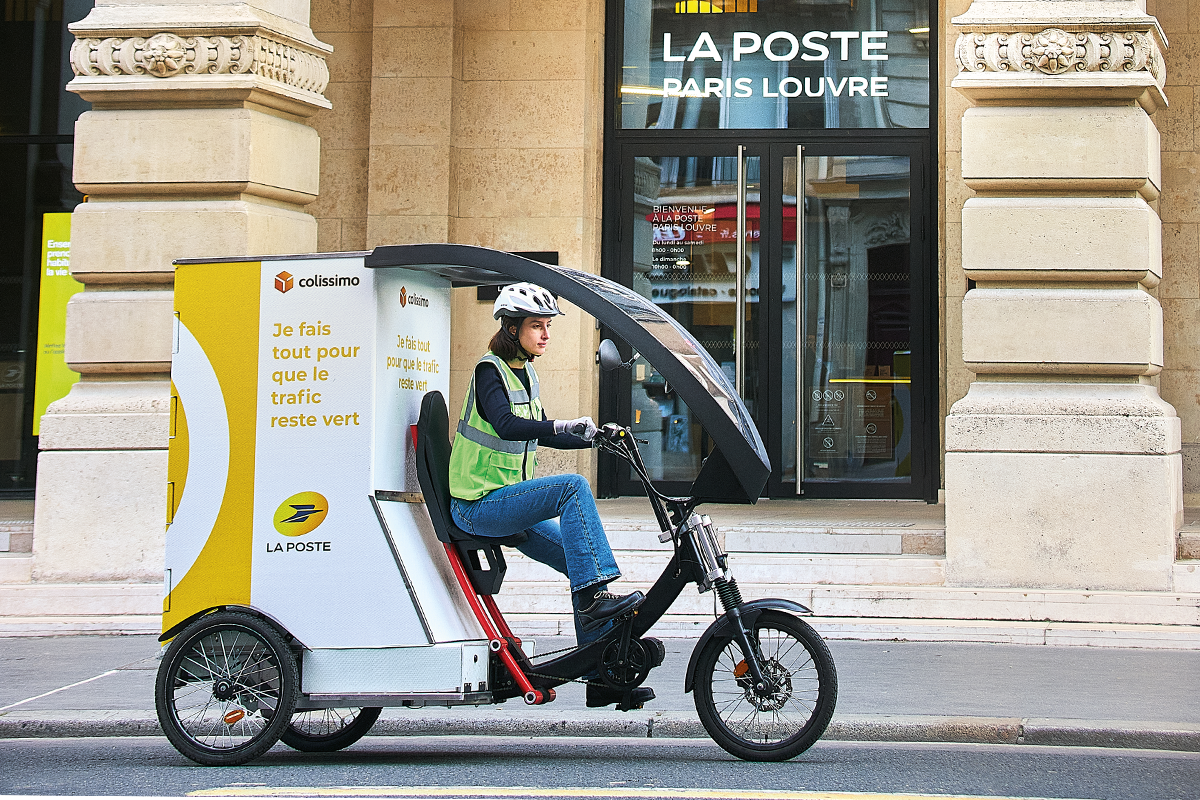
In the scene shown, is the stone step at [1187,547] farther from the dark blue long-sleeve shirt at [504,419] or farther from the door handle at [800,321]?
the dark blue long-sleeve shirt at [504,419]

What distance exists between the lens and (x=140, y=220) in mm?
9594

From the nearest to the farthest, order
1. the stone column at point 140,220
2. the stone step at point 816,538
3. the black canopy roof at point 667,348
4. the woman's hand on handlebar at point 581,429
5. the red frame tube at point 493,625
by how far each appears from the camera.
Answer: the black canopy roof at point 667,348 < the woman's hand on handlebar at point 581,429 < the red frame tube at point 493,625 < the stone column at point 140,220 < the stone step at point 816,538

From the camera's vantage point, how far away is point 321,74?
33.4 feet

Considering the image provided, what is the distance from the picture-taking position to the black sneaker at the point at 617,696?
18.2 feet

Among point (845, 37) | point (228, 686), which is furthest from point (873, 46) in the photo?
point (228, 686)

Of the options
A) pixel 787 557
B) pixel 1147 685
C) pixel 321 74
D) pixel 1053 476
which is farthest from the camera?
pixel 321 74

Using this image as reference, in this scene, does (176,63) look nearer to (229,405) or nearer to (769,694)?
(229,405)

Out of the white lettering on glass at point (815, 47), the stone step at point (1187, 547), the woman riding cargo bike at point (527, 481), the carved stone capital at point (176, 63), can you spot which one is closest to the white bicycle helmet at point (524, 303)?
the woman riding cargo bike at point (527, 481)

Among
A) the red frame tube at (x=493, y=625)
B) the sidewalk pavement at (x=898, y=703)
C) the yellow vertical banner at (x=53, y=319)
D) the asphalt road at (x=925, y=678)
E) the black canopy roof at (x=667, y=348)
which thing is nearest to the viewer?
the black canopy roof at (x=667, y=348)

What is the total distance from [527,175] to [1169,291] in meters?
5.52

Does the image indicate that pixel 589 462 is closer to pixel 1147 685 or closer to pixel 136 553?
pixel 136 553

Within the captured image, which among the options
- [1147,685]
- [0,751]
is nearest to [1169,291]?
[1147,685]

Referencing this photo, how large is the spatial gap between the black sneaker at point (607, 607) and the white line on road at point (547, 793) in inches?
25.7

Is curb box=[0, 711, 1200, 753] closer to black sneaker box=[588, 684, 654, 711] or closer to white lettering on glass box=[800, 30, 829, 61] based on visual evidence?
black sneaker box=[588, 684, 654, 711]
